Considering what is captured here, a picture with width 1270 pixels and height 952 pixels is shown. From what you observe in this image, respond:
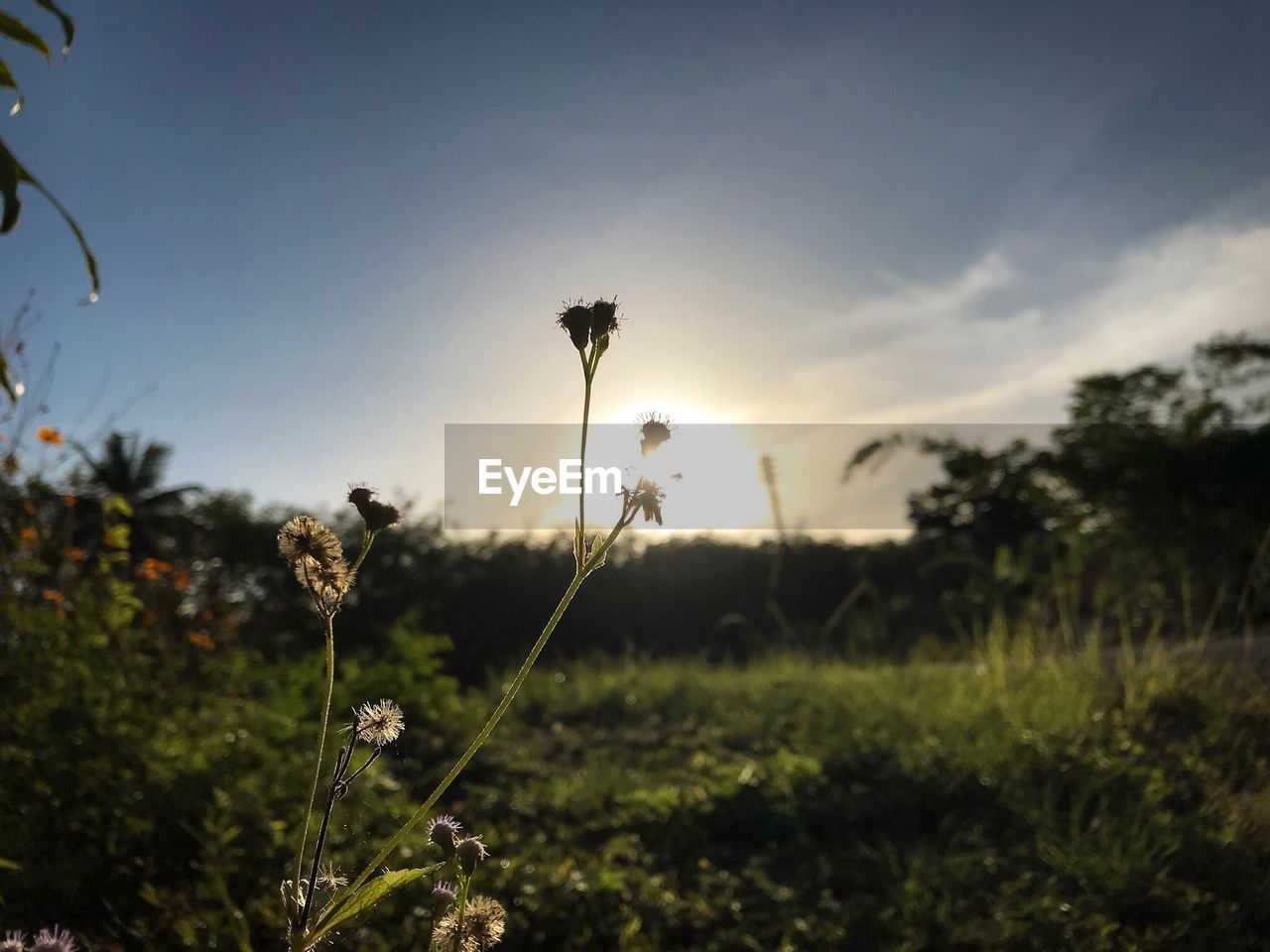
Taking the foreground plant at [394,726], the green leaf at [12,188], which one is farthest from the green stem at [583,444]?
the green leaf at [12,188]

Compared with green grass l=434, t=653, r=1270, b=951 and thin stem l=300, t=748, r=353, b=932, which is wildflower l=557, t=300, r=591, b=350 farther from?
green grass l=434, t=653, r=1270, b=951

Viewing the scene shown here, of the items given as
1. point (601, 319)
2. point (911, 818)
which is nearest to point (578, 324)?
point (601, 319)

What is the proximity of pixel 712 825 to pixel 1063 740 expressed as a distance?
1.52 m

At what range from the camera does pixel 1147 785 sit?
3654 mm

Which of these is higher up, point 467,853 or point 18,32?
point 18,32

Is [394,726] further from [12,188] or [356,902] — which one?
[12,188]

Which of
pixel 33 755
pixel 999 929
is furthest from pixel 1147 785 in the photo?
pixel 33 755

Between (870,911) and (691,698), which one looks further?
(691,698)

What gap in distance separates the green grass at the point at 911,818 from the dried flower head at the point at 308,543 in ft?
A: 7.57

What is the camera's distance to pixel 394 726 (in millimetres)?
1024

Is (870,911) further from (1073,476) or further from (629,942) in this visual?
(1073,476)

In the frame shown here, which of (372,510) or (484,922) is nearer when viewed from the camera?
(484,922)

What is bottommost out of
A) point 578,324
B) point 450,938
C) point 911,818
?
point 911,818

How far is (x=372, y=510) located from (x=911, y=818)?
3.25 m
